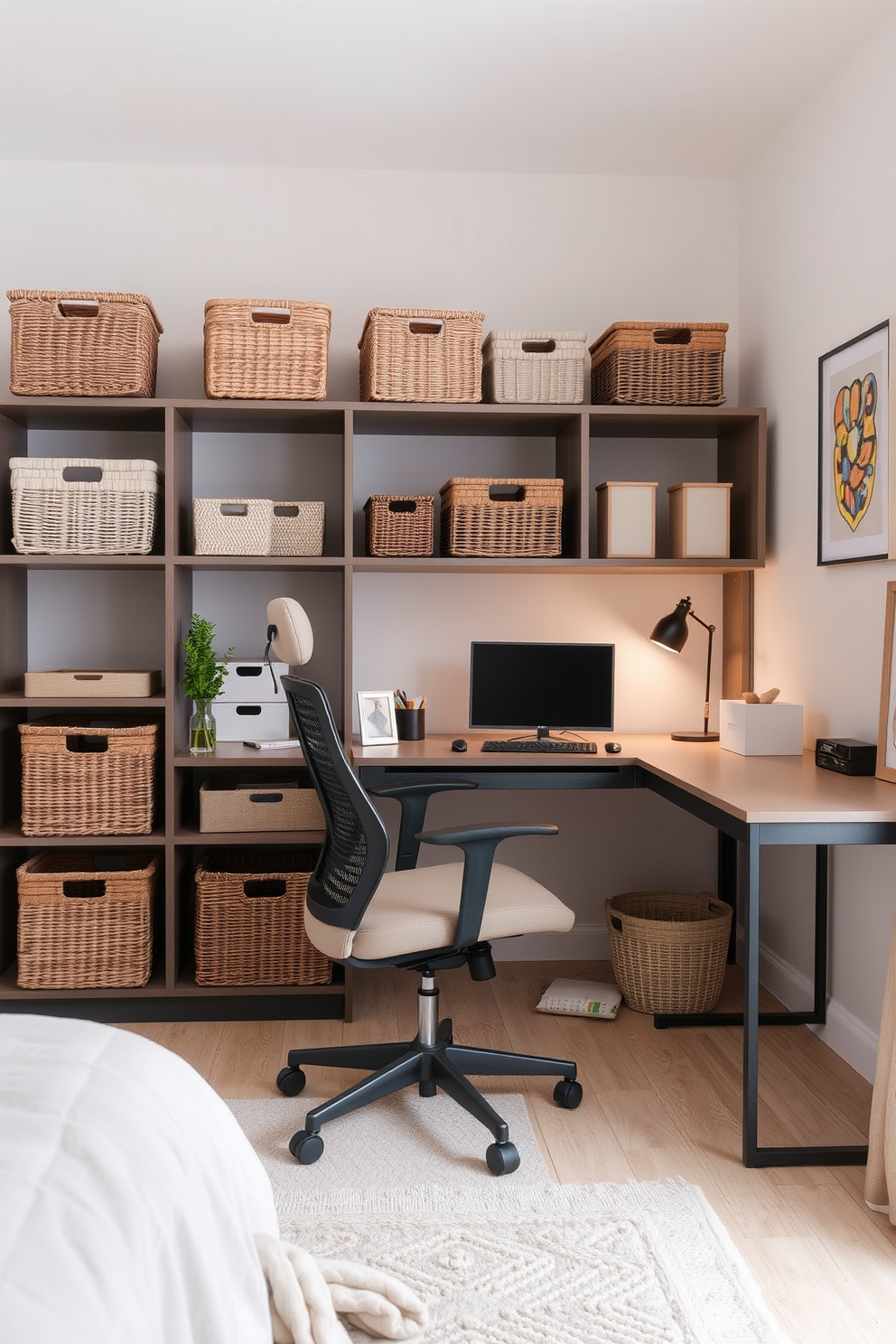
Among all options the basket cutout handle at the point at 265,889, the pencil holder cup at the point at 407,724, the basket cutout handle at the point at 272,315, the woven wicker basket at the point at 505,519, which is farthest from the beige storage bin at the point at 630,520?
the basket cutout handle at the point at 265,889

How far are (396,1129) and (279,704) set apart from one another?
139 cm

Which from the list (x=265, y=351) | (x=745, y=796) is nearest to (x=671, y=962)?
(x=745, y=796)

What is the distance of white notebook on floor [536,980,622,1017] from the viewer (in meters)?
3.27

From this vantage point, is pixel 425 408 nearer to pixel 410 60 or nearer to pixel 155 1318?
pixel 410 60

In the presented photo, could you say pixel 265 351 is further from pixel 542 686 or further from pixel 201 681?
pixel 542 686

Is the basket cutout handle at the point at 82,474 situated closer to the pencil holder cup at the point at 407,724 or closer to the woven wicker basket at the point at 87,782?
the woven wicker basket at the point at 87,782

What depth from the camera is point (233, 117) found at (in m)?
3.32

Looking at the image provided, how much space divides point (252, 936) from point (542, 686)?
1199 millimetres

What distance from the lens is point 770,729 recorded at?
3.10m

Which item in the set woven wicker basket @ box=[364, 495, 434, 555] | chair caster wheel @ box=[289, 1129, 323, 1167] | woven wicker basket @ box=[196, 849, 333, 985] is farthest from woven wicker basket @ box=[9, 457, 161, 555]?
chair caster wheel @ box=[289, 1129, 323, 1167]

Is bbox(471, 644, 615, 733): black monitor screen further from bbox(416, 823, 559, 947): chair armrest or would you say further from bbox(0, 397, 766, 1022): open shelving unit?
bbox(416, 823, 559, 947): chair armrest

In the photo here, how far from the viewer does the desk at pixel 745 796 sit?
2260 millimetres

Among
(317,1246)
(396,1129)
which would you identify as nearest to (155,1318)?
(317,1246)

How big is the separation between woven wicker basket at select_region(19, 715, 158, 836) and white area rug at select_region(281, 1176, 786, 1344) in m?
1.43
